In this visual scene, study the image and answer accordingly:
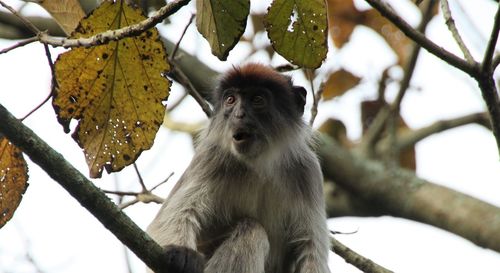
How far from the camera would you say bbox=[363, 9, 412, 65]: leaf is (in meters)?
7.26

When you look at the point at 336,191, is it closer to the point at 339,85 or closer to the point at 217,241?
the point at 339,85

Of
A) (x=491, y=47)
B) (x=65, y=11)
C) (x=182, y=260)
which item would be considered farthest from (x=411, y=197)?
(x=65, y=11)

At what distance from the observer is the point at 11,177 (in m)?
3.29

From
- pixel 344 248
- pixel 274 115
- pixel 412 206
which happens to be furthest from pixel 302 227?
pixel 412 206

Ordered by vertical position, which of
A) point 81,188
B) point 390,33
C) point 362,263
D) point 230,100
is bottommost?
point 362,263

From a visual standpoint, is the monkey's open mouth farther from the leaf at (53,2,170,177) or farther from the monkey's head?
the leaf at (53,2,170,177)

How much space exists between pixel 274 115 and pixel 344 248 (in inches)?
45.7

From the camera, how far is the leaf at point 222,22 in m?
2.71

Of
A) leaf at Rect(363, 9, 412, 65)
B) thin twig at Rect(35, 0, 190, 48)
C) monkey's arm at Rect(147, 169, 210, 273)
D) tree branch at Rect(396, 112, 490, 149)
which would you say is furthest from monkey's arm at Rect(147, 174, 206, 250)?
tree branch at Rect(396, 112, 490, 149)

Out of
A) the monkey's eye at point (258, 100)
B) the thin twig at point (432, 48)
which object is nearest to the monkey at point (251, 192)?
the monkey's eye at point (258, 100)

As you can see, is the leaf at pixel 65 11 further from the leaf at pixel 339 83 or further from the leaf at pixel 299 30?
the leaf at pixel 339 83

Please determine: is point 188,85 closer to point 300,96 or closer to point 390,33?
point 300,96

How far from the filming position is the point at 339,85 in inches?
305

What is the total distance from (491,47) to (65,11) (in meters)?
1.86
